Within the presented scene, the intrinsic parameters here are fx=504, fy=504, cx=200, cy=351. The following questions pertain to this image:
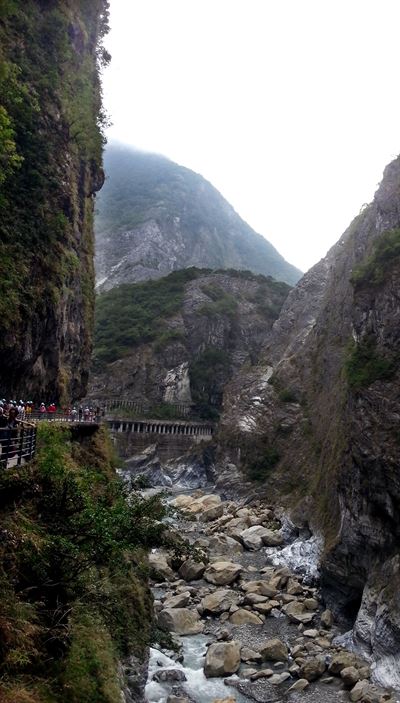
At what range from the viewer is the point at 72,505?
11883mm

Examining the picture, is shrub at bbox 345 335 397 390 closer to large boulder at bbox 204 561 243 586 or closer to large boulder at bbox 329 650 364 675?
large boulder at bbox 329 650 364 675

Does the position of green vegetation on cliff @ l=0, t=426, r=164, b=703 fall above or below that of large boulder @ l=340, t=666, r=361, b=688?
above

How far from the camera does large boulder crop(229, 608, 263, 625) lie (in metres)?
24.7

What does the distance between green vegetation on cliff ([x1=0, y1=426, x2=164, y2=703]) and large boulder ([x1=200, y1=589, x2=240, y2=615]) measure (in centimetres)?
1283

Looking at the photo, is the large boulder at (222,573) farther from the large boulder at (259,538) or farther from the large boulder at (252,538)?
the large boulder at (259,538)

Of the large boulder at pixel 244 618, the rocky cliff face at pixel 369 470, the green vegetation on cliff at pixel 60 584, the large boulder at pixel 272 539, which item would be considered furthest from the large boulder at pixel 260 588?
the green vegetation on cliff at pixel 60 584

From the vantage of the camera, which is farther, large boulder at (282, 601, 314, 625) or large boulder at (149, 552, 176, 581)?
large boulder at (149, 552, 176, 581)

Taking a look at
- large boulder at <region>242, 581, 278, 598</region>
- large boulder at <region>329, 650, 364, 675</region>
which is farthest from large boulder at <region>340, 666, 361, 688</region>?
large boulder at <region>242, 581, 278, 598</region>

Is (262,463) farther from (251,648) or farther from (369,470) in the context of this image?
(251,648)

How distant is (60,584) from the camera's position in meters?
10.0

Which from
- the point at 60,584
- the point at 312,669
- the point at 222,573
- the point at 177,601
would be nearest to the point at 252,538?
the point at 222,573

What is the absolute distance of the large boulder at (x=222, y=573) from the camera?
99.0ft

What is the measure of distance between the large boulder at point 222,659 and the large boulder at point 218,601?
15.3 ft

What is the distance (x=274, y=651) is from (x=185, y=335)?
274ft
